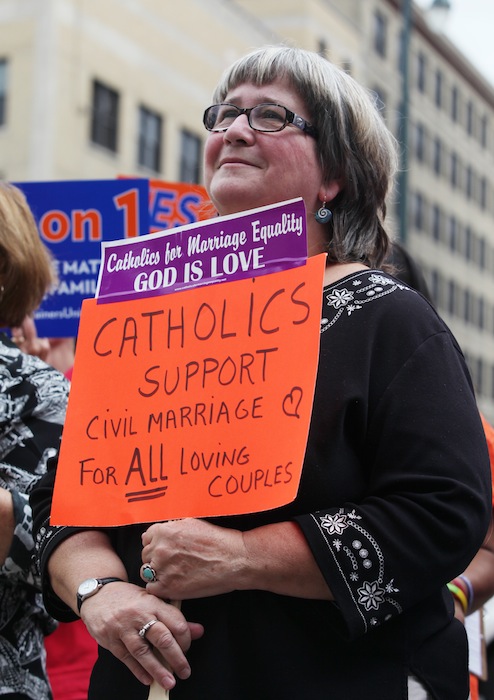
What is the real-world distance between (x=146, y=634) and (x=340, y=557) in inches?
13.0

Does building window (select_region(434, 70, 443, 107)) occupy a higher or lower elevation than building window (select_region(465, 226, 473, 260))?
higher

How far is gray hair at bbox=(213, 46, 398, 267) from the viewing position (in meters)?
2.03

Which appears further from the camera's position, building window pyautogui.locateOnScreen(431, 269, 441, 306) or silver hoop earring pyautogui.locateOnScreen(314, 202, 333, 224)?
building window pyautogui.locateOnScreen(431, 269, 441, 306)

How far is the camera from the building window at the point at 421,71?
132 feet

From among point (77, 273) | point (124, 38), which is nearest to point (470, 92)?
point (124, 38)

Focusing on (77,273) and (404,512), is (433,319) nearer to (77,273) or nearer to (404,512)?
(404,512)

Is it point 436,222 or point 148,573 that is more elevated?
point 436,222

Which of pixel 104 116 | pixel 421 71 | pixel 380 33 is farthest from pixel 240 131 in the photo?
pixel 421 71

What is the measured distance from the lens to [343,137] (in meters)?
2.03

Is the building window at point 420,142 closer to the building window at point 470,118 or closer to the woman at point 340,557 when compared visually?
the building window at point 470,118

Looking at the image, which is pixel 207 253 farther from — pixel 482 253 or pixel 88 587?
pixel 482 253

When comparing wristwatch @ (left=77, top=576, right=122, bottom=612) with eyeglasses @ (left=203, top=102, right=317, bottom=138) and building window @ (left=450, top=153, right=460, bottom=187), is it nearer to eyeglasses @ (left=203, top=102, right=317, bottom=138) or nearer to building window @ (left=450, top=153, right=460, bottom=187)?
eyeglasses @ (left=203, top=102, right=317, bottom=138)

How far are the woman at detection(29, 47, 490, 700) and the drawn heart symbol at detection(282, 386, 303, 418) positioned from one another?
0.11m

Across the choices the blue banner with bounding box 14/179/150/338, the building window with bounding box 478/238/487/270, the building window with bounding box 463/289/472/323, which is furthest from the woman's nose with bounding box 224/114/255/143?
the building window with bounding box 478/238/487/270
